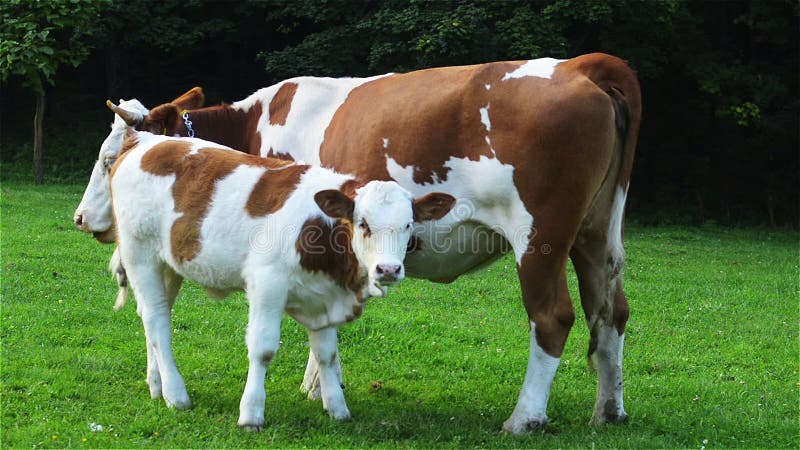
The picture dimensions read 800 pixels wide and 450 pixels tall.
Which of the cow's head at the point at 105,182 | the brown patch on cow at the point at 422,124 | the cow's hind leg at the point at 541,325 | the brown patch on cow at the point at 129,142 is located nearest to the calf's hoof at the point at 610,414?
the cow's hind leg at the point at 541,325

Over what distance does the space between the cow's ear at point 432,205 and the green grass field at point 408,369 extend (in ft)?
5.14

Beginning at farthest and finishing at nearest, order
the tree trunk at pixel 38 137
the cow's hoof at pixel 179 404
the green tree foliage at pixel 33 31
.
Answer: the tree trunk at pixel 38 137, the green tree foliage at pixel 33 31, the cow's hoof at pixel 179 404

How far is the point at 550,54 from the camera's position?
67.1 feet

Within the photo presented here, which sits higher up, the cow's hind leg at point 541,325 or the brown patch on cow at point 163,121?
the brown patch on cow at point 163,121

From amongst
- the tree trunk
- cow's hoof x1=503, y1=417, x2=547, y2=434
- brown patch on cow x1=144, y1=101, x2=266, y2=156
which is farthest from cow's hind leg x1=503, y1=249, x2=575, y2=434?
the tree trunk

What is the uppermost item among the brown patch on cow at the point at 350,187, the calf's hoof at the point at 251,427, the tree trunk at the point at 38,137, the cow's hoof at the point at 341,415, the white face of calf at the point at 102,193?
the brown patch on cow at the point at 350,187

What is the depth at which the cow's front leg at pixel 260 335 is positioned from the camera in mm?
6016

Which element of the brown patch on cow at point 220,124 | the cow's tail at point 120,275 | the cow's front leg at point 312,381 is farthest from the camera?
the brown patch on cow at point 220,124

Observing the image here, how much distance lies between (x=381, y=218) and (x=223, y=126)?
10.2ft

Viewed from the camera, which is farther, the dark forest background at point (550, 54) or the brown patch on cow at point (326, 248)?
the dark forest background at point (550, 54)

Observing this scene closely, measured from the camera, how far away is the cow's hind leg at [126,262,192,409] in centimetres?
654

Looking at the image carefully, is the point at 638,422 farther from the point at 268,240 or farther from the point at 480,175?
the point at 268,240

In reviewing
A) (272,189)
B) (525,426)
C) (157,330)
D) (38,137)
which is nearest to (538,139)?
(272,189)

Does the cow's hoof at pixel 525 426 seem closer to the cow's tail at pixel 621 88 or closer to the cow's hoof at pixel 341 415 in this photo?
the cow's hoof at pixel 341 415
